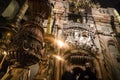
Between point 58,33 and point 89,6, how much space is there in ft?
14.8

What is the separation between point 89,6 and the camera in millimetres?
13172

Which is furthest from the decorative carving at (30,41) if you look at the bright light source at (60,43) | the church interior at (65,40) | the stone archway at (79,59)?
the stone archway at (79,59)

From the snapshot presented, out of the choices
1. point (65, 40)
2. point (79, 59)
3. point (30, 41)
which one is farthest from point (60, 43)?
point (30, 41)

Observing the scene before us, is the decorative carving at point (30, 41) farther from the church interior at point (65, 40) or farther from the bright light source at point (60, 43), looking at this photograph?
the bright light source at point (60, 43)

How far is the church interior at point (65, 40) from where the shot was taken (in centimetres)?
500

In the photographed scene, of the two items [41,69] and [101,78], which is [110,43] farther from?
[41,69]

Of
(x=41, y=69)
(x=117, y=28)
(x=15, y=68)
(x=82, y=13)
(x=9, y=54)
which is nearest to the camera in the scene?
(x=9, y=54)

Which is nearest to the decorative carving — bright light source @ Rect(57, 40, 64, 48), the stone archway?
bright light source @ Rect(57, 40, 64, 48)

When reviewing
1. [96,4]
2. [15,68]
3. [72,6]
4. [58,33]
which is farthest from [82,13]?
[15,68]

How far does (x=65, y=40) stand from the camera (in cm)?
1031

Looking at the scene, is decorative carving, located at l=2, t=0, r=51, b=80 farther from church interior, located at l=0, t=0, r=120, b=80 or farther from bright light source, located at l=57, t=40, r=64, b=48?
bright light source, located at l=57, t=40, r=64, b=48

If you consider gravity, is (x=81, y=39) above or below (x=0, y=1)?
below

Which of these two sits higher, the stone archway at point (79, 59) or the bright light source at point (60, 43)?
the bright light source at point (60, 43)

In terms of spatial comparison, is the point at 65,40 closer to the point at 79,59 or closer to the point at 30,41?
the point at 79,59
